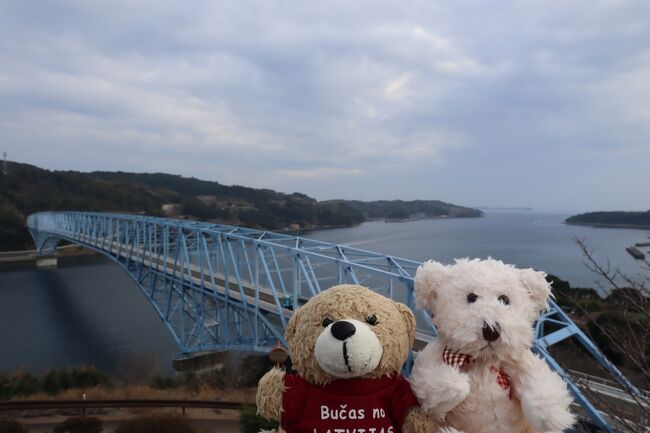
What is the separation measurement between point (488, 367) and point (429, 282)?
0.42 meters

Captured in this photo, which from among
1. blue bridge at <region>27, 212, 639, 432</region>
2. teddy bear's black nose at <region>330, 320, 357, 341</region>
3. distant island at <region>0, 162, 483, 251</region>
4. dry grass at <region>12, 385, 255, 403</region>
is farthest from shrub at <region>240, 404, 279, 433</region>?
distant island at <region>0, 162, 483, 251</region>

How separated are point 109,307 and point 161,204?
47.4 meters

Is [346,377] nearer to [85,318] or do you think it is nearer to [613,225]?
[85,318]

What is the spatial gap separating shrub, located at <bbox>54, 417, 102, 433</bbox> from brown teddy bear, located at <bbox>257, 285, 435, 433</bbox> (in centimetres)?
722

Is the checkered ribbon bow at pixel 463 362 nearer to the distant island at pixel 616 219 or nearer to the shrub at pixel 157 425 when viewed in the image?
the shrub at pixel 157 425

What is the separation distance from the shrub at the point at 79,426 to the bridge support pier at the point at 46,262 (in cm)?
3960

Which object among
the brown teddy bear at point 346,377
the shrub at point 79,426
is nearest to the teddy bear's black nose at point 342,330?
the brown teddy bear at point 346,377

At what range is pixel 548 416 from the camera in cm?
153

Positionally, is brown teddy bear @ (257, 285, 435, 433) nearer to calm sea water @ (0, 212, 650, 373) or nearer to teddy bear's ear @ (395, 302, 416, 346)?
teddy bear's ear @ (395, 302, 416, 346)

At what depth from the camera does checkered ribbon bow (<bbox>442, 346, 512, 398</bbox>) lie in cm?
168

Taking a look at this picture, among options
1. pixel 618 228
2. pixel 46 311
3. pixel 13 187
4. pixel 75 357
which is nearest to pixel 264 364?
pixel 75 357

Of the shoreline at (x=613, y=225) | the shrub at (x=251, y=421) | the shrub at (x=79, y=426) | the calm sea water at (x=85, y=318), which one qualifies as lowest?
the calm sea water at (x=85, y=318)

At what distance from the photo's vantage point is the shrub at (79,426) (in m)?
7.10

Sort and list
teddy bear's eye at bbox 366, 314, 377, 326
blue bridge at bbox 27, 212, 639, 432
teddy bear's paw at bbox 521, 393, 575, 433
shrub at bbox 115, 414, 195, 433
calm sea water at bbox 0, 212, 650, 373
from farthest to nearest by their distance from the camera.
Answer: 1. calm sea water at bbox 0, 212, 650, 373
2. shrub at bbox 115, 414, 195, 433
3. blue bridge at bbox 27, 212, 639, 432
4. teddy bear's eye at bbox 366, 314, 377, 326
5. teddy bear's paw at bbox 521, 393, 575, 433
